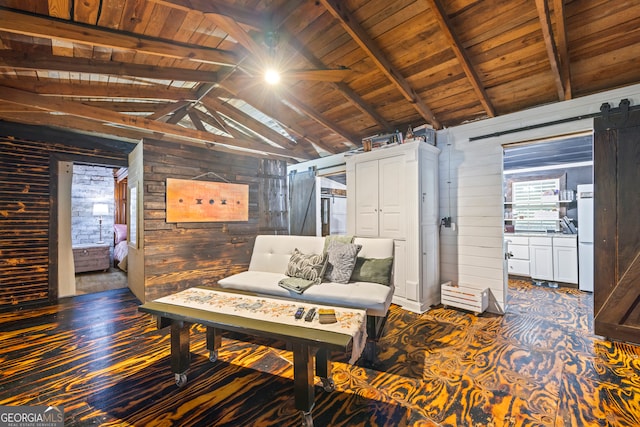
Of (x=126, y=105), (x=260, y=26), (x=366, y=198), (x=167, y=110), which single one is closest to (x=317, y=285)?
(x=366, y=198)

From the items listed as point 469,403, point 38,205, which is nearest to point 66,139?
point 38,205

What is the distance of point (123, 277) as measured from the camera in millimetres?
5453

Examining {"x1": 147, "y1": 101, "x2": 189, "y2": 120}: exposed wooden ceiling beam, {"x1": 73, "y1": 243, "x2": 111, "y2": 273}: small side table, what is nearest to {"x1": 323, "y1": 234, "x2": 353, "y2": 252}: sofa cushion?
{"x1": 147, "y1": 101, "x2": 189, "y2": 120}: exposed wooden ceiling beam

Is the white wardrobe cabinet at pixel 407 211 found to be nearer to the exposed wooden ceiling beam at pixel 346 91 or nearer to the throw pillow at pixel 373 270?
the exposed wooden ceiling beam at pixel 346 91

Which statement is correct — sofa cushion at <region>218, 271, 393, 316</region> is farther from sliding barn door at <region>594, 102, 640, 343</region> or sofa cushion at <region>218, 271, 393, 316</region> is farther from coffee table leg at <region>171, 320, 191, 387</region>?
sliding barn door at <region>594, 102, 640, 343</region>

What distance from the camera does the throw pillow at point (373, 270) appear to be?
2791 millimetres

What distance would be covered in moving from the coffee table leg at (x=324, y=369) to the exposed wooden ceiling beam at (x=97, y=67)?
3.07 metres

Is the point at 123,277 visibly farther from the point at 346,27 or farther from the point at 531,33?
the point at 531,33

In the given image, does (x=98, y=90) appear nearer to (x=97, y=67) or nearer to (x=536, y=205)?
(x=97, y=67)

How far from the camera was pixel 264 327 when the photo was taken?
174 cm

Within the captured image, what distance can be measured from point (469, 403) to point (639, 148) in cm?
278

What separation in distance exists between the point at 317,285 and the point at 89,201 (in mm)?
6496

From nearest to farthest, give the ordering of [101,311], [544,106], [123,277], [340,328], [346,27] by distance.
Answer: [340,328], [346,27], [544,106], [101,311], [123,277]

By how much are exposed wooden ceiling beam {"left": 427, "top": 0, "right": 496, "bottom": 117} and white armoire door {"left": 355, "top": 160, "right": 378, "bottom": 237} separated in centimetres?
145
